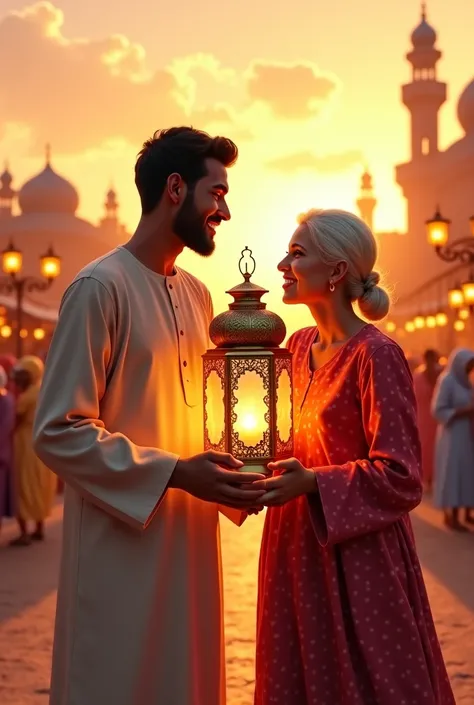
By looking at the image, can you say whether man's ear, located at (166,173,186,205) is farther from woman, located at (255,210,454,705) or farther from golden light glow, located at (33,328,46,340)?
golden light glow, located at (33,328,46,340)

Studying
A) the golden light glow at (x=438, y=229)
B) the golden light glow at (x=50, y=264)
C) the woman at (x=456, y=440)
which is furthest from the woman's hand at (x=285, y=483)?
the golden light glow at (x=50, y=264)

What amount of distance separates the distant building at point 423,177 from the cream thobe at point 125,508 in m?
40.8

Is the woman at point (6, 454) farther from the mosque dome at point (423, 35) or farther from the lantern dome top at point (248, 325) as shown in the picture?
the mosque dome at point (423, 35)

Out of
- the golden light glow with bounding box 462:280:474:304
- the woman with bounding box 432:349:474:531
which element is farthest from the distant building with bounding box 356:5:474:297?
the woman with bounding box 432:349:474:531

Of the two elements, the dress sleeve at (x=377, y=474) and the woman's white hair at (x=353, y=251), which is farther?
the woman's white hair at (x=353, y=251)

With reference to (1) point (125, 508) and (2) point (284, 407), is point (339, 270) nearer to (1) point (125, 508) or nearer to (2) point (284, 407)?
(2) point (284, 407)

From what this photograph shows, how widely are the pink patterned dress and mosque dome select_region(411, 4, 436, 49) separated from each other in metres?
50.0

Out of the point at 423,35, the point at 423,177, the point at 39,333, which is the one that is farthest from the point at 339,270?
the point at 423,35

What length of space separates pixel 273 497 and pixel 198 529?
1.05 ft

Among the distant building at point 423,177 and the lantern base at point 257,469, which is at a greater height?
the distant building at point 423,177

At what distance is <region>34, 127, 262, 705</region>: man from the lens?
255 centimetres

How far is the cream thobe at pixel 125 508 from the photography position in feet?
8.39

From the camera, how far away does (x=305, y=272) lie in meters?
2.89

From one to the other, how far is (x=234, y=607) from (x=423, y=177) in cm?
4276
